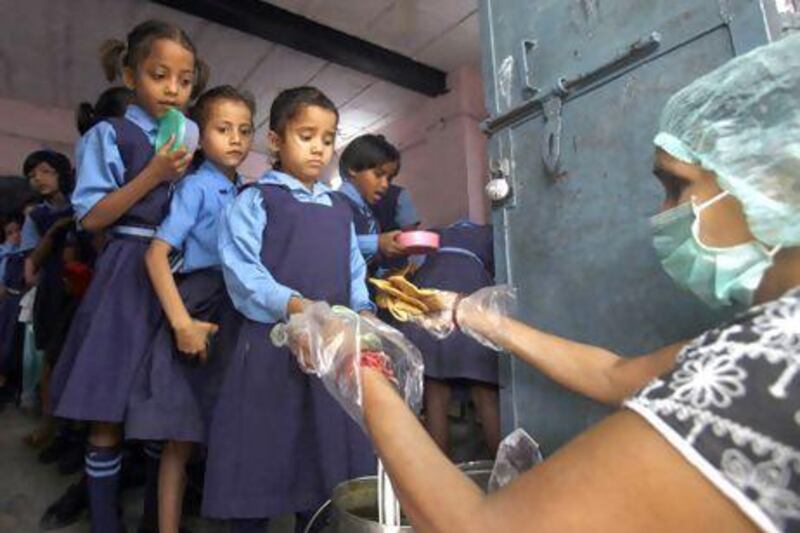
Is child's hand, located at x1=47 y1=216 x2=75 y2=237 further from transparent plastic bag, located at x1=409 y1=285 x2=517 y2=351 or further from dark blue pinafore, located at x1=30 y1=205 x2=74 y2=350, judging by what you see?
transparent plastic bag, located at x1=409 y1=285 x2=517 y2=351

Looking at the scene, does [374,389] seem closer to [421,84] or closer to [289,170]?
[289,170]

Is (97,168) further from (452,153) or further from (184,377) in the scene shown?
(452,153)

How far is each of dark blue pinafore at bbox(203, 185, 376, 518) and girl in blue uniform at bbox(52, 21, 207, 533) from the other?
32 cm

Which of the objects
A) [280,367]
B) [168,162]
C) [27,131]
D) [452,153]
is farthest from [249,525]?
[27,131]

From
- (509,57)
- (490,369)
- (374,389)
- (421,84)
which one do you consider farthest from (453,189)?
(374,389)

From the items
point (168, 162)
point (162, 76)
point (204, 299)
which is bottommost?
point (204, 299)

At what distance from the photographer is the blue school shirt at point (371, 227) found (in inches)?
76.2

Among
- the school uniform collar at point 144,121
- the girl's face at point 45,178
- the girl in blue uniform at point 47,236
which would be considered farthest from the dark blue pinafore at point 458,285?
the girl's face at point 45,178

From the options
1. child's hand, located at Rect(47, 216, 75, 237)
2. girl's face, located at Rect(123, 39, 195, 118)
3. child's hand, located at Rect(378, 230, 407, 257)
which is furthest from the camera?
child's hand, located at Rect(47, 216, 75, 237)

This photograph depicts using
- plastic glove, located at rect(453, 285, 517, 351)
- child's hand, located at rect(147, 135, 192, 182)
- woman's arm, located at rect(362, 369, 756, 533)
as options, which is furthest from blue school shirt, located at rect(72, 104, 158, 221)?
woman's arm, located at rect(362, 369, 756, 533)

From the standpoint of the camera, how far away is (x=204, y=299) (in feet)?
4.84

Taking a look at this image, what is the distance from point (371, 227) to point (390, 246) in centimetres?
41

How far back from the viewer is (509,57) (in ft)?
4.70

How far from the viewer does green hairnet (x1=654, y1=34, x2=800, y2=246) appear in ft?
2.19
